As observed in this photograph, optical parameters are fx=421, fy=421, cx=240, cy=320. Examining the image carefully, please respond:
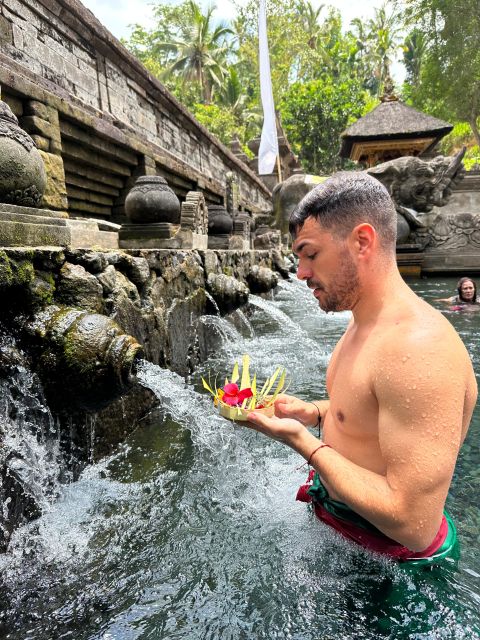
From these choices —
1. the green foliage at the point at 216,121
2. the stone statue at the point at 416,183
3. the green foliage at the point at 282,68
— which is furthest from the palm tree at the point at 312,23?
the stone statue at the point at 416,183

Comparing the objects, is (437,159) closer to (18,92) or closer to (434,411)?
(18,92)

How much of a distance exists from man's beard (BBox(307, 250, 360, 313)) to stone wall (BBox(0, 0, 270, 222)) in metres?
5.09

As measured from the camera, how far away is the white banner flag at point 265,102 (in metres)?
15.0


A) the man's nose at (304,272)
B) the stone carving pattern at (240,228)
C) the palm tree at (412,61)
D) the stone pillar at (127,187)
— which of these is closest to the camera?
the man's nose at (304,272)

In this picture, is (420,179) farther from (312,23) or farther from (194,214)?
(312,23)

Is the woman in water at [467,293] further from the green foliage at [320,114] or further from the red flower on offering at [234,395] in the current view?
the green foliage at [320,114]

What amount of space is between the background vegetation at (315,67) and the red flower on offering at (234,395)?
2409 cm

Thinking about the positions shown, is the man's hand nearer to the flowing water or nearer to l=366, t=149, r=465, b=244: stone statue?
the flowing water

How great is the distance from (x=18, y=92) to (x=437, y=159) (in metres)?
14.9

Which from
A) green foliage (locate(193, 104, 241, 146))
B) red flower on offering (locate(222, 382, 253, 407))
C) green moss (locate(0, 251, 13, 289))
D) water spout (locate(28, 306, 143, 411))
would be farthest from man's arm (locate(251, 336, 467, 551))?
green foliage (locate(193, 104, 241, 146))

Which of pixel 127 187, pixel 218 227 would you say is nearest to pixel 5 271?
pixel 218 227

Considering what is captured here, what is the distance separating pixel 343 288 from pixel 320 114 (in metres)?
29.7

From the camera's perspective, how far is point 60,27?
6.71 metres

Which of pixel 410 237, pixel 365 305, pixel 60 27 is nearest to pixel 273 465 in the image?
pixel 365 305
